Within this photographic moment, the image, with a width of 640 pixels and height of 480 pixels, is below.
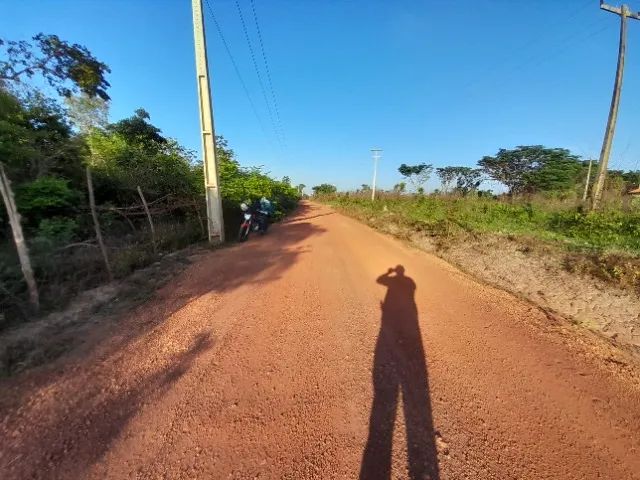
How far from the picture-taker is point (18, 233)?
3.79 m

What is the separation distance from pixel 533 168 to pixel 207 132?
38.4 metres

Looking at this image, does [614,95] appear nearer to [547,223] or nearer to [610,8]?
[610,8]

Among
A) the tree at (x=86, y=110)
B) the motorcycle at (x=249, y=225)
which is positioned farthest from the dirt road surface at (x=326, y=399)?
the tree at (x=86, y=110)

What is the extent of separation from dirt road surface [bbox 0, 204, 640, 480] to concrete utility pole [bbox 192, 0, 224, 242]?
4370mm

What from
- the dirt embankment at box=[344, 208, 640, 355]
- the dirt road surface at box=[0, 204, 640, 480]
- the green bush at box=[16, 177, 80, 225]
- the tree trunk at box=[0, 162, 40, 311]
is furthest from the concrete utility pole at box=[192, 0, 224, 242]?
the dirt embankment at box=[344, 208, 640, 355]

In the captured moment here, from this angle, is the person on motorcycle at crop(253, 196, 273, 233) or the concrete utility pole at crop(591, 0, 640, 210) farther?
the concrete utility pole at crop(591, 0, 640, 210)

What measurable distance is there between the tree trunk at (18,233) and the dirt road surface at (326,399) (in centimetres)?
123

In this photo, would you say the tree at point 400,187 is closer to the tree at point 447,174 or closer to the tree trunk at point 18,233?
the tree at point 447,174

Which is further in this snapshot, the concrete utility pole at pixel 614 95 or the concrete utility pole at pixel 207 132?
the concrete utility pole at pixel 614 95

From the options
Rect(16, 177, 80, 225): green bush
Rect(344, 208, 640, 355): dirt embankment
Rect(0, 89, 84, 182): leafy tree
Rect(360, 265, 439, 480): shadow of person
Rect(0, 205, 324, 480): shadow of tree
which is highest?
Rect(0, 89, 84, 182): leafy tree

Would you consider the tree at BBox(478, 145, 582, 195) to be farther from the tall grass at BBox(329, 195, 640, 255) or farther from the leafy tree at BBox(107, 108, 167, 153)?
the leafy tree at BBox(107, 108, 167, 153)

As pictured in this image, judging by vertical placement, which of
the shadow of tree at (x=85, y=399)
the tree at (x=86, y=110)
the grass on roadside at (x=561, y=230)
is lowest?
the shadow of tree at (x=85, y=399)

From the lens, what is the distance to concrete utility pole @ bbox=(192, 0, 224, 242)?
8055mm

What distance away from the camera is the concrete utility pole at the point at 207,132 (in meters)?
8.05
